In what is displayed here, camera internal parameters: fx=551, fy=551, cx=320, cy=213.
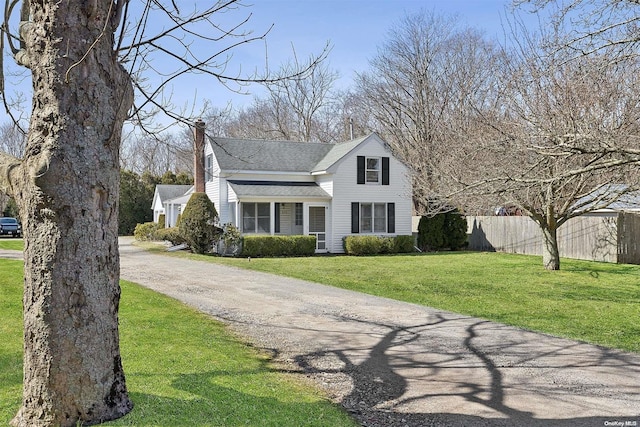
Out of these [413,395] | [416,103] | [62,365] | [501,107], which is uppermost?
[416,103]

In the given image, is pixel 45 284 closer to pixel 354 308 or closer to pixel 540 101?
pixel 354 308

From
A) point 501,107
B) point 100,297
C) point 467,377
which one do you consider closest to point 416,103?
point 501,107

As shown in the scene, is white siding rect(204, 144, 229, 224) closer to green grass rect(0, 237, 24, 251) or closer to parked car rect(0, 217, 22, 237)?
green grass rect(0, 237, 24, 251)

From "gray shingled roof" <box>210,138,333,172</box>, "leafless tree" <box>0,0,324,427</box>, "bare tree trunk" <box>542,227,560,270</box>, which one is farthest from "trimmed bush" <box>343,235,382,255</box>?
"leafless tree" <box>0,0,324,427</box>

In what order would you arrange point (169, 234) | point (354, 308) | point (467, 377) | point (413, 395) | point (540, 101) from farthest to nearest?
point (169, 234)
point (540, 101)
point (354, 308)
point (467, 377)
point (413, 395)

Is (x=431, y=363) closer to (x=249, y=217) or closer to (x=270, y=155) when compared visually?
A: (x=249, y=217)

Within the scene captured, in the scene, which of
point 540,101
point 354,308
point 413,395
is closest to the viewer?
point 413,395

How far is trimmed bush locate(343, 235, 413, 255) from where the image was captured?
2553 centimetres

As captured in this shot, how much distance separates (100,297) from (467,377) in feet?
13.9

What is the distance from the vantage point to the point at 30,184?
423cm

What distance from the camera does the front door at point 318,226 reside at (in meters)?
26.6

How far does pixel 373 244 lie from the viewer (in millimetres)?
25703

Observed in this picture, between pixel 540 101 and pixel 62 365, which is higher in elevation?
pixel 540 101

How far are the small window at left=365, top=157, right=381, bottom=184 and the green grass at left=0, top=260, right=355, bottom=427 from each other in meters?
18.7
